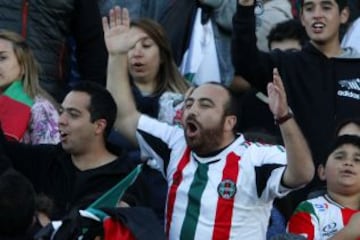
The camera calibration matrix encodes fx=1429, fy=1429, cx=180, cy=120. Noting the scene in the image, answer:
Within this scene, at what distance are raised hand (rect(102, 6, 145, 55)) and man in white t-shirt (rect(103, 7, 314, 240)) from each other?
17.0 inches

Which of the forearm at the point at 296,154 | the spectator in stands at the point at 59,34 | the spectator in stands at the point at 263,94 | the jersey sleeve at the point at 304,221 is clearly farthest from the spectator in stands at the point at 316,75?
the spectator in stands at the point at 59,34

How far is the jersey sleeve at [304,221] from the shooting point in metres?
7.66

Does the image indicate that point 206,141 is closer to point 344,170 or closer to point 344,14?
point 344,170

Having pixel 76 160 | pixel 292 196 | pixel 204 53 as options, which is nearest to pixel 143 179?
pixel 76 160

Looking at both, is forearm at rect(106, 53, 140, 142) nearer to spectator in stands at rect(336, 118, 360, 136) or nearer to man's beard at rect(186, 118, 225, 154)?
man's beard at rect(186, 118, 225, 154)

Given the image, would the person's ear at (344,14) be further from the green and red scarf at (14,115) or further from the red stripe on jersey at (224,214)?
the green and red scarf at (14,115)

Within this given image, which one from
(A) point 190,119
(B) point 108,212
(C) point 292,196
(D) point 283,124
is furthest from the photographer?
(C) point 292,196

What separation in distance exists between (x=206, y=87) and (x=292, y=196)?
877 mm

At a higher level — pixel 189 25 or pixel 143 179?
pixel 189 25

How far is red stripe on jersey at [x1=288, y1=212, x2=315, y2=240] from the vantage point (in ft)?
25.1

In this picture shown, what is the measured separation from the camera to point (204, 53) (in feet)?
31.7

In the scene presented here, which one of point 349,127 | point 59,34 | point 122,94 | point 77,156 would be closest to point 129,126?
point 122,94

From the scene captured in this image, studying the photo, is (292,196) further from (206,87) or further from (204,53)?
(204,53)

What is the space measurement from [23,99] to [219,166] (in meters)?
1.33
